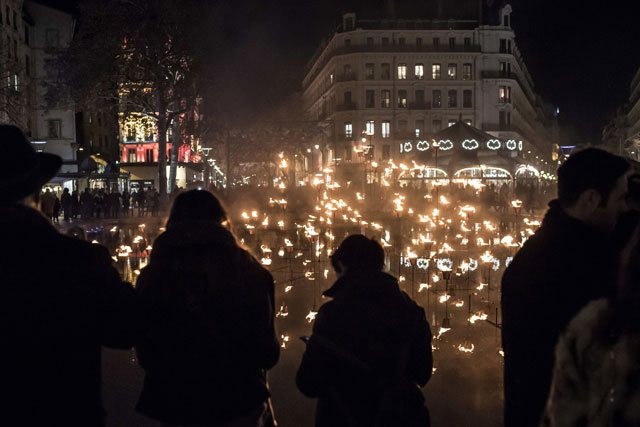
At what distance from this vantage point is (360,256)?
323cm

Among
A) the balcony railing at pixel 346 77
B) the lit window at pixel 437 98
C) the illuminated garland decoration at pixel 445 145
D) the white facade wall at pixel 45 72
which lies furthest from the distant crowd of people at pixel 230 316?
the lit window at pixel 437 98

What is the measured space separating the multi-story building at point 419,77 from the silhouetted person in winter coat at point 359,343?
233ft

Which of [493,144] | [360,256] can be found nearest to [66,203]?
[493,144]

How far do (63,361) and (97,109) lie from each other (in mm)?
31490

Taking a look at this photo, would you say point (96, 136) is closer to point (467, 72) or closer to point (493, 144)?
point (467, 72)

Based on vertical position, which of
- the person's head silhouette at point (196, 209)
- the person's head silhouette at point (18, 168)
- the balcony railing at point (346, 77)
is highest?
the balcony railing at point (346, 77)

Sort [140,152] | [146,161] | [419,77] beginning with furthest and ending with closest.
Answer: [419,77] < [140,152] < [146,161]

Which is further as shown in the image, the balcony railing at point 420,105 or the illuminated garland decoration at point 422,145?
the balcony railing at point 420,105

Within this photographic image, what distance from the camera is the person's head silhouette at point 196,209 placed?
3051 mm

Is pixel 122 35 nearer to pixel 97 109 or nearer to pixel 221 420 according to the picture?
pixel 97 109

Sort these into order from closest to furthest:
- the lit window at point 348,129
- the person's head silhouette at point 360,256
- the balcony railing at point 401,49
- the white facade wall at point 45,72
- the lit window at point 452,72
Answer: the person's head silhouette at point 360,256 → the white facade wall at point 45,72 → the balcony railing at point 401,49 → the lit window at point 452,72 → the lit window at point 348,129

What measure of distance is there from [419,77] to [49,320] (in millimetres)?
75721

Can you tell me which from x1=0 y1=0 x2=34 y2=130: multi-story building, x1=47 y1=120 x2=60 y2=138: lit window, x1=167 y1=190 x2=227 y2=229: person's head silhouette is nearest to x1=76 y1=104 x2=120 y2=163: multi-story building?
x1=47 y1=120 x2=60 y2=138: lit window

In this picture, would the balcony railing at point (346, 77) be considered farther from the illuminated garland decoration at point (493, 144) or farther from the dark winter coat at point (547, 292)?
the dark winter coat at point (547, 292)
